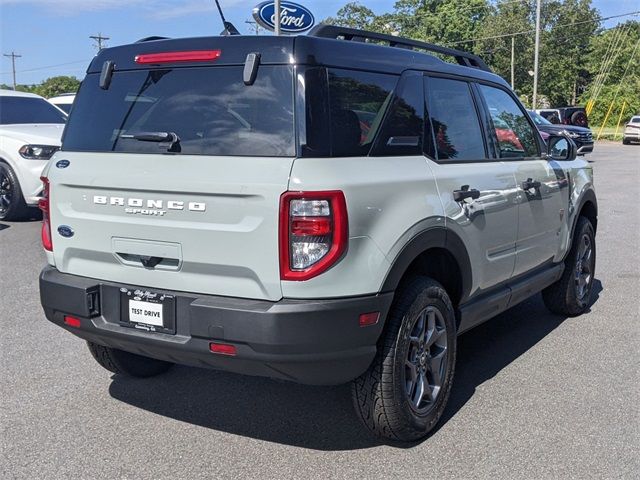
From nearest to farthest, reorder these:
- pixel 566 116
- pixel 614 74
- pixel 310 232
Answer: pixel 310 232 → pixel 566 116 → pixel 614 74

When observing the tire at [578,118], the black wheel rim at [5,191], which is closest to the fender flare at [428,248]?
the black wheel rim at [5,191]

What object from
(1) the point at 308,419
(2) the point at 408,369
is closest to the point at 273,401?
(1) the point at 308,419

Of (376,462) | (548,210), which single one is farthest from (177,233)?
(548,210)

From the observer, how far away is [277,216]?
2906mm

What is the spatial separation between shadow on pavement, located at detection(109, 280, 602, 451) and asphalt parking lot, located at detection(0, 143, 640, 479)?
1cm

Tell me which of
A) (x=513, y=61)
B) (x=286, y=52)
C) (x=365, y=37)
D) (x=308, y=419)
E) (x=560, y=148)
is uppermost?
(x=513, y=61)

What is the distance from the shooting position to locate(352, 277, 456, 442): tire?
3.29 metres

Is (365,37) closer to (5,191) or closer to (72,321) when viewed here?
(72,321)

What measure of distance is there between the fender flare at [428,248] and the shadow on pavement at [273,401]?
2.53 ft

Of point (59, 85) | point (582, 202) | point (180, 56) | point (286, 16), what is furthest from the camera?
point (59, 85)

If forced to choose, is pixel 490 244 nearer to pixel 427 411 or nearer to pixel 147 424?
pixel 427 411

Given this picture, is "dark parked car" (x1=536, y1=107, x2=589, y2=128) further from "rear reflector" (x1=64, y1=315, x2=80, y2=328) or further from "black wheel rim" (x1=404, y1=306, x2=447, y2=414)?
"rear reflector" (x1=64, y1=315, x2=80, y2=328)

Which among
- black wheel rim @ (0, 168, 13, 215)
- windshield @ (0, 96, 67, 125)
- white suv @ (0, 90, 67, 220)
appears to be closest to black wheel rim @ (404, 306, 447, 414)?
white suv @ (0, 90, 67, 220)

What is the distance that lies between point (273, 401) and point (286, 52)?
199 centimetres
